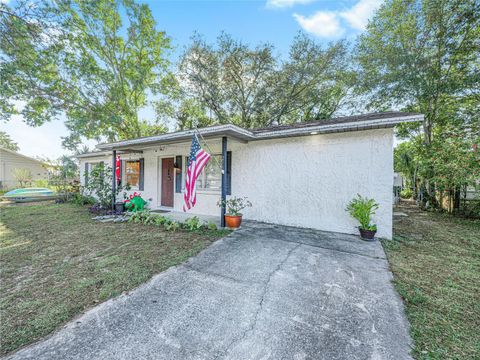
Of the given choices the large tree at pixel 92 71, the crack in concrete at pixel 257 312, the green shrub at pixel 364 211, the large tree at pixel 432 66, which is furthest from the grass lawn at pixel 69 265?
the large tree at pixel 432 66

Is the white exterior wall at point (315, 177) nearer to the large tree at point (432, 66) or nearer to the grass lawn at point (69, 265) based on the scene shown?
the grass lawn at point (69, 265)

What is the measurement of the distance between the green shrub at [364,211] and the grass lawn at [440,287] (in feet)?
1.69

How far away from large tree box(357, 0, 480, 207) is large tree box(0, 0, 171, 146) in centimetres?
1236

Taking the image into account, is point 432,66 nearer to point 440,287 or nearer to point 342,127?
point 342,127

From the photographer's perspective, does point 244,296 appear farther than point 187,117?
No

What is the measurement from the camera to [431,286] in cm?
278

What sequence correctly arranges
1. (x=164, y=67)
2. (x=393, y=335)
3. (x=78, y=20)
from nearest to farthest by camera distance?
(x=393, y=335) < (x=78, y=20) < (x=164, y=67)

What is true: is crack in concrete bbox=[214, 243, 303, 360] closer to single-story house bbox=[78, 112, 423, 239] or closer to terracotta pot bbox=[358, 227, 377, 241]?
terracotta pot bbox=[358, 227, 377, 241]

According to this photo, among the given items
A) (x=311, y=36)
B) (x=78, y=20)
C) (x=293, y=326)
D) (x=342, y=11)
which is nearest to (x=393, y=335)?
(x=293, y=326)

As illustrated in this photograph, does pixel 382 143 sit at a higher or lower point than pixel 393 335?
higher

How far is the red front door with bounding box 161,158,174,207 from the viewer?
26.9 ft

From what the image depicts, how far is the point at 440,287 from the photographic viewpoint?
9.08 feet

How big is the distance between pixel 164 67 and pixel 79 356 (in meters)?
15.2

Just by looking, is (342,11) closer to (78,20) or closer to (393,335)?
(393,335)
